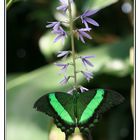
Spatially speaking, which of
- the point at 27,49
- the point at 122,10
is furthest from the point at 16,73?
the point at 122,10

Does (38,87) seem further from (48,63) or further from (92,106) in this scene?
(92,106)

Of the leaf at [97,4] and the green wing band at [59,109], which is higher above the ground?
the leaf at [97,4]

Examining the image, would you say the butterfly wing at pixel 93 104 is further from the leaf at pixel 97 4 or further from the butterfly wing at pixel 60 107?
the leaf at pixel 97 4
